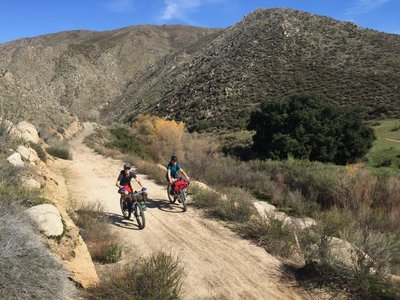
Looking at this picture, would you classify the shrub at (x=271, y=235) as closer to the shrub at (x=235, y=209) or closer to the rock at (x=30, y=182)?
the shrub at (x=235, y=209)

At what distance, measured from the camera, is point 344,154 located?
1179 inches

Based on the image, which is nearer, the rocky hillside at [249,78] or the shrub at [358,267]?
the shrub at [358,267]

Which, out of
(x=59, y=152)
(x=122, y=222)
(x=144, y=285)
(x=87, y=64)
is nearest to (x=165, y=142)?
(x=59, y=152)

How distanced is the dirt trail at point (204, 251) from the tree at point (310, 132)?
1748 cm

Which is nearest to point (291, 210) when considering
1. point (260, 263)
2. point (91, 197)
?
→ point (260, 263)

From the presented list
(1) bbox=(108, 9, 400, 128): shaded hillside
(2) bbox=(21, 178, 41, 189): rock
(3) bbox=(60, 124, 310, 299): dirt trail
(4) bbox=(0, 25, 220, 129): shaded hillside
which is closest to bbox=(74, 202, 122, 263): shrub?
(3) bbox=(60, 124, 310, 299): dirt trail

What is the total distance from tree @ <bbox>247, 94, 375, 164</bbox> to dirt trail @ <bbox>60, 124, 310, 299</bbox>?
17.5 m

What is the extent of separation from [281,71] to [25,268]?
2311 inches

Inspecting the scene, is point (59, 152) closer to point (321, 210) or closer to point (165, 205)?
point (165, 205)

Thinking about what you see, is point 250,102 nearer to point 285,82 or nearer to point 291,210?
point 285,82

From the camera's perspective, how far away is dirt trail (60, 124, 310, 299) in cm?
705

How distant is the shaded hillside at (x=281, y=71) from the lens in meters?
50.4

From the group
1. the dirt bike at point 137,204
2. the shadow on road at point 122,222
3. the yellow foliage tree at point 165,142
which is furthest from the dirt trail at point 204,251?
the yellow foliage tree at point 165,142

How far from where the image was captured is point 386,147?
3052cm
